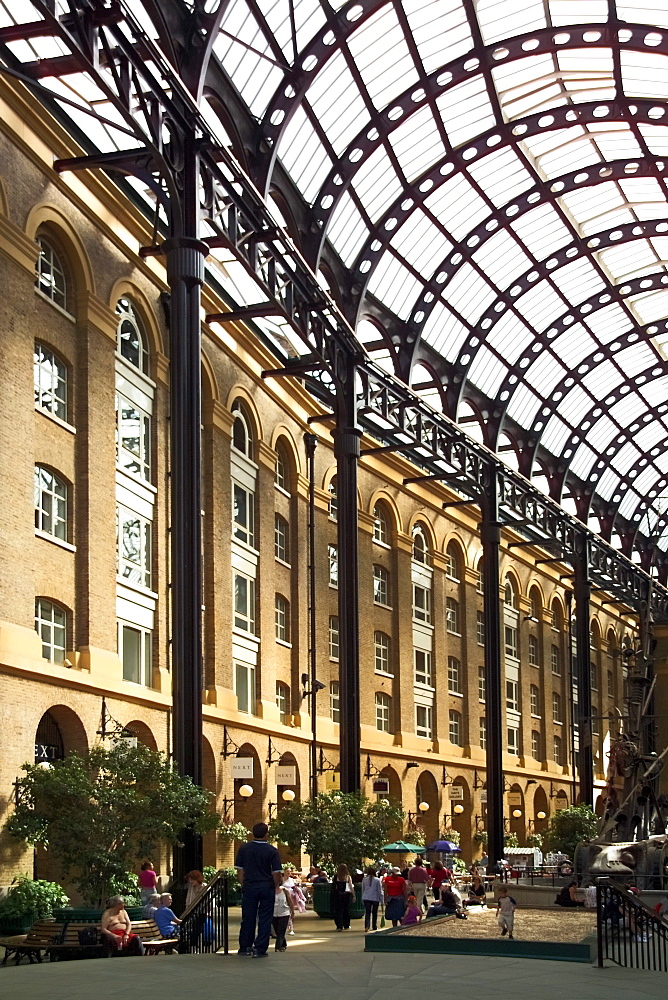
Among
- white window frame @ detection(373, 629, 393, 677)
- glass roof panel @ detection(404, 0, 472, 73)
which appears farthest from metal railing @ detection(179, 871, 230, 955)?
white window frame @ detection(373, 629, 393, 677)

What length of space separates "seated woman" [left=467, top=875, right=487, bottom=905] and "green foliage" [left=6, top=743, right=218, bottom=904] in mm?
11719

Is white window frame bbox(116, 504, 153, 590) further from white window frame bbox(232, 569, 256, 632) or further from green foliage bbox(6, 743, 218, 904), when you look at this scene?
green foliage bbox(6, 743, 218, 904)

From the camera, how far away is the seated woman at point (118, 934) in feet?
55.2

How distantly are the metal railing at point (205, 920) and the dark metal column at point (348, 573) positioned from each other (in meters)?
17.0

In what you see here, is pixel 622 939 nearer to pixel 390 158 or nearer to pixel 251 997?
pixel 251 997

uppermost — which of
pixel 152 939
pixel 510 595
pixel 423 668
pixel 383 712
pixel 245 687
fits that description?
pixel 510 595

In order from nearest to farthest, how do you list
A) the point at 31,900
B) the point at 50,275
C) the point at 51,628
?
1. the point at 31,900
2. the point at 51,628
3. the point at 50,275

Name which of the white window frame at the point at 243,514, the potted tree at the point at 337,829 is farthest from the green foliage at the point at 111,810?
the white window frame at the point at 243,514

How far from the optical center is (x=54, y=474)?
27625 millimetres

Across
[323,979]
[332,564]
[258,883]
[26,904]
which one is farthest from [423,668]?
[323,979]

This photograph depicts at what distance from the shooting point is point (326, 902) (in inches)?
1166

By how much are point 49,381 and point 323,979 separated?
17421mm

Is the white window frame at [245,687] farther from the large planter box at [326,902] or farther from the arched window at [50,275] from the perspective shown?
the arched window at [50,275]

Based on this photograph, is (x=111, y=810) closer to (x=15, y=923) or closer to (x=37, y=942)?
(x=15, y=923)
